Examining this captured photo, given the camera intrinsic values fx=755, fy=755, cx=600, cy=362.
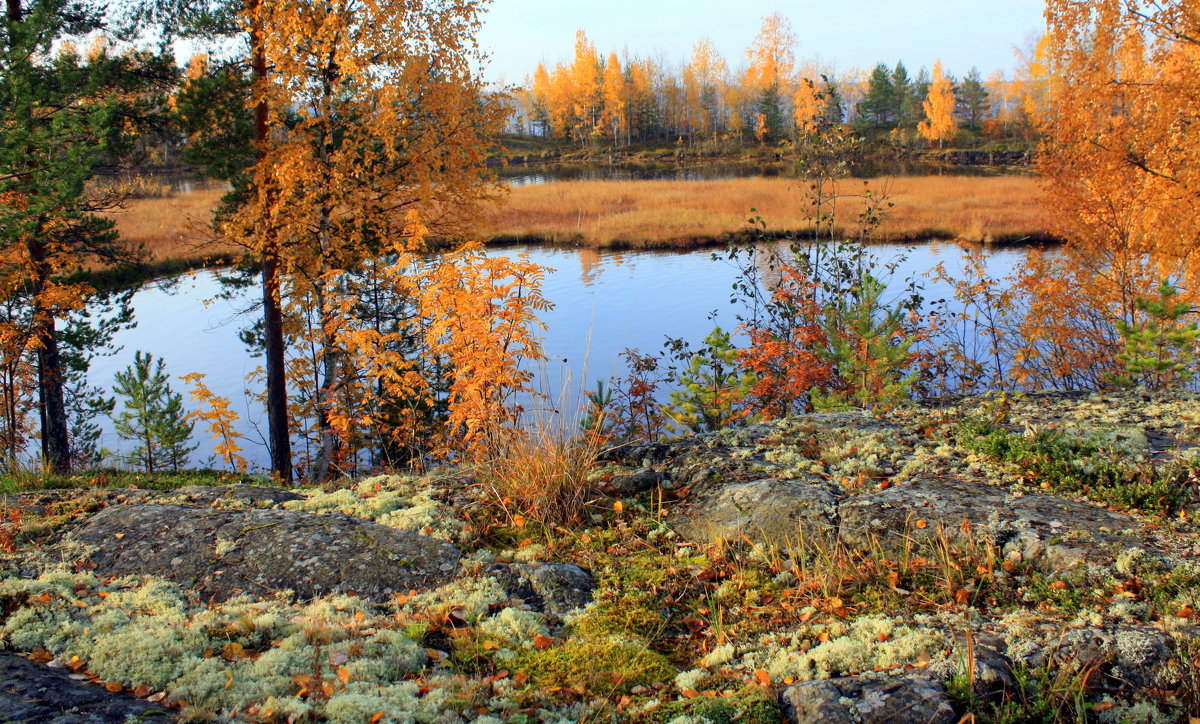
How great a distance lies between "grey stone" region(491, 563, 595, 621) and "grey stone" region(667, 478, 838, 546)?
0.75 metres

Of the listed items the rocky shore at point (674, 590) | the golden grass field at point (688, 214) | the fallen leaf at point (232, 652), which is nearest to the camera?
the rocky shore at point (674, 590)

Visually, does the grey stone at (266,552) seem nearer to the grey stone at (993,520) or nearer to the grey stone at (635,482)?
the grey stone at (635,482)

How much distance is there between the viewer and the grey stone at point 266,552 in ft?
11.5

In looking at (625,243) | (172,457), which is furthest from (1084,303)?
(625,243)

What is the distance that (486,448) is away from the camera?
479 centimetres

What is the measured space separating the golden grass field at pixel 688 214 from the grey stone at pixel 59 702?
74.5 feet

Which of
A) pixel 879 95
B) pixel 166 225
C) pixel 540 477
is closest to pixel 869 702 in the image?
pixel 540 477

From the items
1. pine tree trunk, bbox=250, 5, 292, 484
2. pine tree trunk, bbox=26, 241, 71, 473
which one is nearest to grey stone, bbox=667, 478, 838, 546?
pine tree trunk, bbox=250, 5, 292, 484

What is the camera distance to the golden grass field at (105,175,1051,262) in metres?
27.7

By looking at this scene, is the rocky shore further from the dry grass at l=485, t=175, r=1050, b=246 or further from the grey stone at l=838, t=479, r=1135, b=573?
the dry grass at l=485, t=175, r=1050, b=246

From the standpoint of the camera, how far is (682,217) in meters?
31.3

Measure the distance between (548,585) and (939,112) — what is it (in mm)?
75133

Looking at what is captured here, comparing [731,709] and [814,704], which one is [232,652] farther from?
[814,704]

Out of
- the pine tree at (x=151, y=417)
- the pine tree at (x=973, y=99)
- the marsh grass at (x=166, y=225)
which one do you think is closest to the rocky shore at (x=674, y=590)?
the pine tree at (x=151, y=417)
